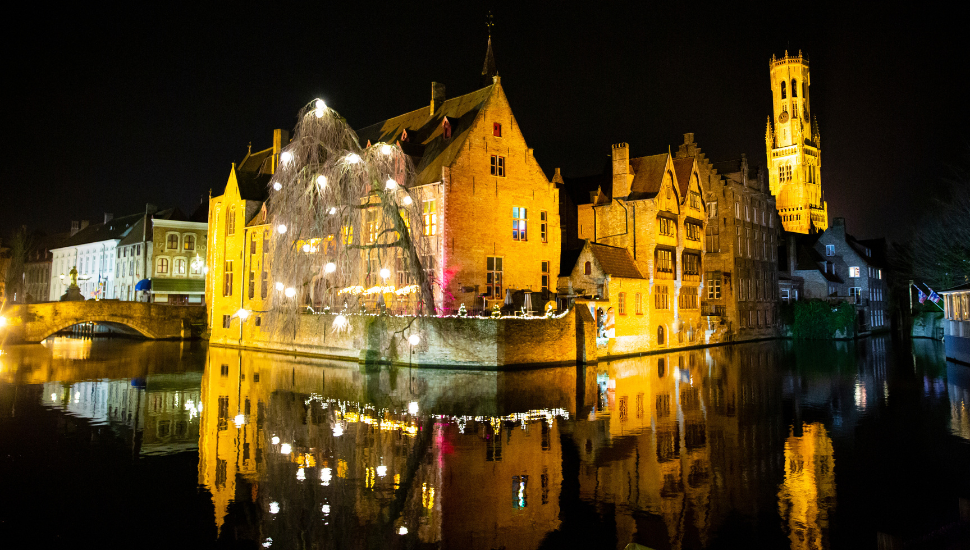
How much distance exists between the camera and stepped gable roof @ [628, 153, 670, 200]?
4078cm

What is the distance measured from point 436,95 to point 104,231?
172 feet

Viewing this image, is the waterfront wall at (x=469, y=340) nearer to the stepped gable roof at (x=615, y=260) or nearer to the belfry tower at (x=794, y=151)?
the stepped gable roof at (x=615, y=260)

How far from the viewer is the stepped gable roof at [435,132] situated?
117 ft

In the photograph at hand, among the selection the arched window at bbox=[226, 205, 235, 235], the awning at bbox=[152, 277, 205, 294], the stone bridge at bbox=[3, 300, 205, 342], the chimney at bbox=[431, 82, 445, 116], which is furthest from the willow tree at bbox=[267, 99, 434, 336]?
the awning at bbox=[152, 277, 205, 294]

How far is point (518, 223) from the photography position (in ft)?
123

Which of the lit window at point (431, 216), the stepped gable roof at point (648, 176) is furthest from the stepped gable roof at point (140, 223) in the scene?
the stepped gable roof at point (648, 176)

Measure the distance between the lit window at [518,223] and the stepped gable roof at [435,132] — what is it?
5255 millimetres

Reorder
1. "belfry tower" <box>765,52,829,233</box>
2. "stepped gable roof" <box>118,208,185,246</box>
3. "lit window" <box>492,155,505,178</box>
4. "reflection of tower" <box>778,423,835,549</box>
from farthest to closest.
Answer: "belfry tower" <box>765,52,829,233</box>, "stepped gable roof" <box>118,208,185,246</box>, "lit window" <box>492,155,505,178</box>, "reflection of tower" <box>778,423,835,549</box>

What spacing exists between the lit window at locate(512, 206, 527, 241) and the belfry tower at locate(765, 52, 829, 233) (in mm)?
99603

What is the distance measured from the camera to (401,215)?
28.7 m

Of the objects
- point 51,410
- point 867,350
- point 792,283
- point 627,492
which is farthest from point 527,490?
point 792,283

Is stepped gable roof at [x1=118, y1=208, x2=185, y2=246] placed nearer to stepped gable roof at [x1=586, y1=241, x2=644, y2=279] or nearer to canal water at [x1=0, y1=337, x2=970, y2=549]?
canal water at [x1=0, y1=337, x2=970, y2=549]

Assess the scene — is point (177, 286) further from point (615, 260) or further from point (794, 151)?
point (794, 151)

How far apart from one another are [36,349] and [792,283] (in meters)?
63.9
